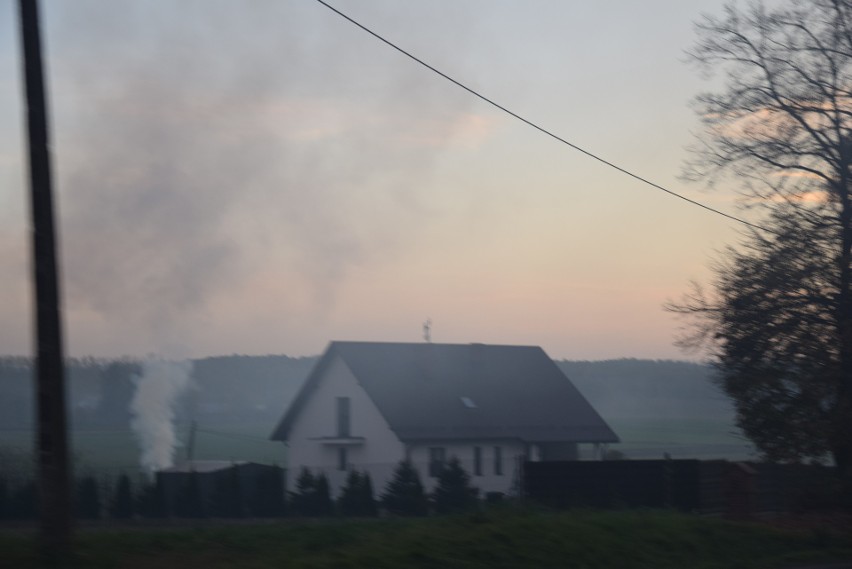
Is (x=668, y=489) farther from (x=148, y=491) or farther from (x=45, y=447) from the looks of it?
(x=45, y=447)

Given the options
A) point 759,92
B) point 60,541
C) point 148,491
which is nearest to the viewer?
point 60,541

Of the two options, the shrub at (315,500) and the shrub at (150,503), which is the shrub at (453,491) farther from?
the shrub at (150,503)

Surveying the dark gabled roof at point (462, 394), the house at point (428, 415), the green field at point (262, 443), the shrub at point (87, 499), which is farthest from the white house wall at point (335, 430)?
the shrub at point (87, 499)

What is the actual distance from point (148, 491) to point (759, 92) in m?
21.1

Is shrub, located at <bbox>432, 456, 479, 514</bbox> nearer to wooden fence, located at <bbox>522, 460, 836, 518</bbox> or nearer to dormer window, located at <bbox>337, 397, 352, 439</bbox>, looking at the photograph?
wooden fence, located at <bbox>522, 460, 836, 518</bbox>

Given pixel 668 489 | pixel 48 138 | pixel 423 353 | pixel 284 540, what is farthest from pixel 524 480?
pixel 423 353

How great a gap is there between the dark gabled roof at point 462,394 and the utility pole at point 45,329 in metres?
29.0

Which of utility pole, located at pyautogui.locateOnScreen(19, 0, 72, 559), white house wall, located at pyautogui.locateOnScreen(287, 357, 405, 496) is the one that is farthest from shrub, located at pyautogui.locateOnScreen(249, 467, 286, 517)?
utility pole, located at pyautogui.locateOnScreen(19, 0, 72, 559)

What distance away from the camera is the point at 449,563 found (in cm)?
1134

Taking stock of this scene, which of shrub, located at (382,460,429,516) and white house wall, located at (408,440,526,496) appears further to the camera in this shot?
white house wall, located at (408,440,526,496)

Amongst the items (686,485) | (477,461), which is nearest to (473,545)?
(686,485)

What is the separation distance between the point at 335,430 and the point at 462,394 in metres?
5.98

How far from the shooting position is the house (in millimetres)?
38938

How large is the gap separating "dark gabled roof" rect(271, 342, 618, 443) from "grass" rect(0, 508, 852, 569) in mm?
23206
